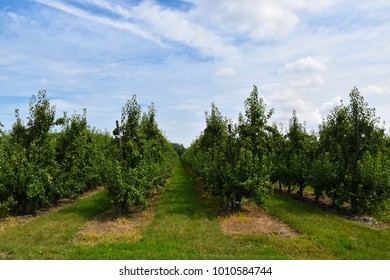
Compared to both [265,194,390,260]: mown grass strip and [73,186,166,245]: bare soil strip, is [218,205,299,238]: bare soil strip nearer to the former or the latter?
[265,194,390,260]: mown grass strip

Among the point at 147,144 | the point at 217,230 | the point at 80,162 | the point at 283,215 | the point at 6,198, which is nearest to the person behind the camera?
the point at 217,230

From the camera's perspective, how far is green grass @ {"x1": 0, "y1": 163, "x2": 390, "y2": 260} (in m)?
10.5

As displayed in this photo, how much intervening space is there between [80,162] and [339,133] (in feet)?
56.3

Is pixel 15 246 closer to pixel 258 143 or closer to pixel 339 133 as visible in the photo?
pixel 258 143

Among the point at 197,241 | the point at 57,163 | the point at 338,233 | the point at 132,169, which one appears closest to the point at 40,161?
the point at 57,163

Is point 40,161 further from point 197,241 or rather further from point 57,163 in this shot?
point 197,241

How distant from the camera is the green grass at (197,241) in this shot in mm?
10523

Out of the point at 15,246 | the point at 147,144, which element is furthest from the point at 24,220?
the point at 147,144

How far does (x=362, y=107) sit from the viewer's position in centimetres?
1977

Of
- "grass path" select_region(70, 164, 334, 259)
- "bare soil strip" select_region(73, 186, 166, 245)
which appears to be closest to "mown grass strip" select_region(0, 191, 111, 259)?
"bare soil strip" select_region(73, 186, 166, 245)

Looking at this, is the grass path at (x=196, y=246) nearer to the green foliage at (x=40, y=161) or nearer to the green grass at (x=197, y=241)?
the green grass at (x=197, y=241)

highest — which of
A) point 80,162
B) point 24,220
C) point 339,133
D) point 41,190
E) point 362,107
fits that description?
point 362,107

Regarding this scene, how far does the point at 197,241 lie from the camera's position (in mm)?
12227

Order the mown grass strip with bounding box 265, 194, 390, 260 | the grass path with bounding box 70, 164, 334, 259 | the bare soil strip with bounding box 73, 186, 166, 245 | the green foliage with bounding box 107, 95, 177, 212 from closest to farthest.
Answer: the grass path with bounding box 70, 164, 334, 259
the mown grass strip with bounding box 265, 194, 390, 260
the bare soil strip with bounding box 73, 186, 166, 245
the green foliage with bounding box 107, 95, 177, 212
